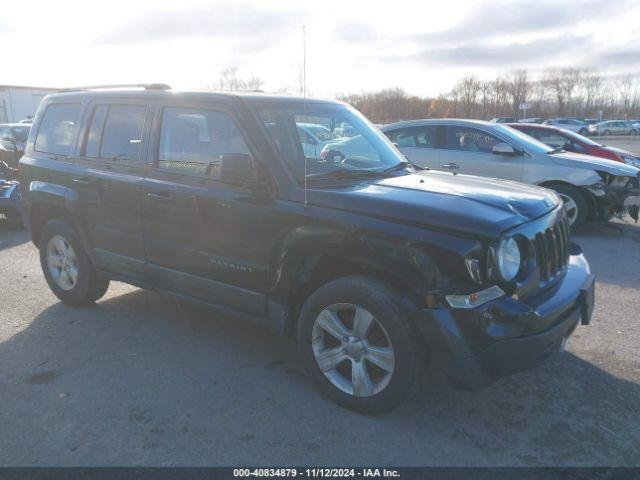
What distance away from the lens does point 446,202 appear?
325 centimetres

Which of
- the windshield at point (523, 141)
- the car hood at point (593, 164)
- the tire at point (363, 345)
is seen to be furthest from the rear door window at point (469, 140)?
the tire at point (363, 345)

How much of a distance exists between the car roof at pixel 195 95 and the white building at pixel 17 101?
50.8 metres

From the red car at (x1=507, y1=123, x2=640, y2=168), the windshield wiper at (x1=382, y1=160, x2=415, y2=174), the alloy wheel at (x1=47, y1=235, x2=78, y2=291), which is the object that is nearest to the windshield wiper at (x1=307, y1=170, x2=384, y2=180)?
the windshield wiper at (x1=382, y1=160, x2=415, y2=174)

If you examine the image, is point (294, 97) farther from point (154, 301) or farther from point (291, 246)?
point (154, 301)

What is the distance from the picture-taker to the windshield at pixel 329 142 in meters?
3.84

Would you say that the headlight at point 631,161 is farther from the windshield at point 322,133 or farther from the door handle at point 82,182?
the door handle at point 82,182

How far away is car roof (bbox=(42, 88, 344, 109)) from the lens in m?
4.03

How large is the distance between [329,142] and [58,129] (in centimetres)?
283

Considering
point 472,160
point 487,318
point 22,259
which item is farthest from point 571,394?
point 22,259

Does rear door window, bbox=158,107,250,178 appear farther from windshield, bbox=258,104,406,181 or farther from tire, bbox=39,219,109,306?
tire, bbox=39,219,109,306

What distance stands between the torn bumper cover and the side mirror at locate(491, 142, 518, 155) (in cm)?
121

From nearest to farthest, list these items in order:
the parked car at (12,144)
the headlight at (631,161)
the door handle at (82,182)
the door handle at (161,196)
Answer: the door handle at (161,196) < the door handle at (82,182) < the headlight at (631,161) < the parked car at (12,144)

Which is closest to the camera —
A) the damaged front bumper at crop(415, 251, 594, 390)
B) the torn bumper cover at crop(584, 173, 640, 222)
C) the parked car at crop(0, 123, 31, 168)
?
the damaged front bumper at crop(415, 251, 594, 390)

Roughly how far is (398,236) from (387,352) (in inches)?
27.5
